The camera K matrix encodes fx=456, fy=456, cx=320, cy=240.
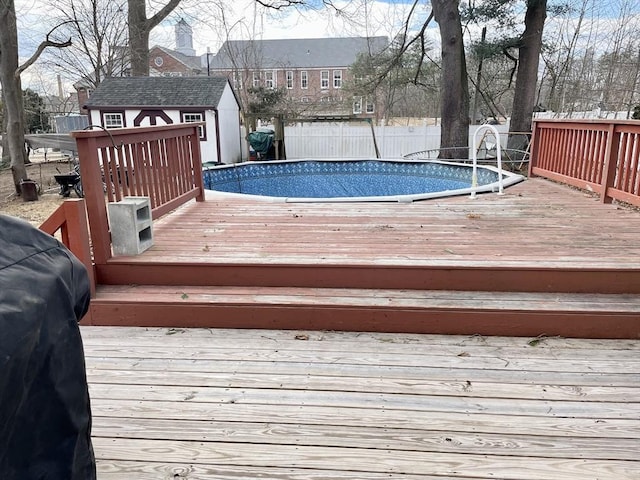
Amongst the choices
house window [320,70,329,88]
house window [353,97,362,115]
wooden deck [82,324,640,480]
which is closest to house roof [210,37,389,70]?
house window [320,70,329,88]

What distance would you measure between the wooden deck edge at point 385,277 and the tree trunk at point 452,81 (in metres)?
8.35

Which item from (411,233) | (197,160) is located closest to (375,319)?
(411,233)

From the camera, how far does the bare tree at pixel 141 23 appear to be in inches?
584

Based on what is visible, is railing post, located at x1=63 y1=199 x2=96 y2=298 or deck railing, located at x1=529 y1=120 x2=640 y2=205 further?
deck railing, located at x1=529 y1=120 x2=640 y2=205

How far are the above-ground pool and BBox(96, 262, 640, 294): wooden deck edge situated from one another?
6.34 m

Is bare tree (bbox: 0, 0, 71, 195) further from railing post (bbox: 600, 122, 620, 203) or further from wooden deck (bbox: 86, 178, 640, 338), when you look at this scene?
railing post (bbox: 600, 122, 620, 203)

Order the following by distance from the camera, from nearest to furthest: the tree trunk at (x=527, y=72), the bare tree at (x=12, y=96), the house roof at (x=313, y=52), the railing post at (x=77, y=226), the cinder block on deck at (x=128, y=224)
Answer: the railing post at (x=77, y=226)
the cinder block on deck at (x=128, y=224)
the bare tree at (x=12, y=96)
the tree trunk at (x=527, y=72)
the house roof at (x=313, y=52)

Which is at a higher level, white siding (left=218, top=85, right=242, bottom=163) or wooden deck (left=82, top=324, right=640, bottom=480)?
white siding (left=218, top=85, right=242, bottom=163)

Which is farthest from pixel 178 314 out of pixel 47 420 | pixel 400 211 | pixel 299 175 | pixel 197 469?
pixel 299 175

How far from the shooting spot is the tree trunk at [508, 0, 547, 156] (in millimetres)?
11461

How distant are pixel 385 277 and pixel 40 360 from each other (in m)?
2.19

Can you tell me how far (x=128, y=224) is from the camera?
301 centimetres

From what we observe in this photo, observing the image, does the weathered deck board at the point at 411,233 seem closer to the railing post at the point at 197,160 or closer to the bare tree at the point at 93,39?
the railing post at the point at 197,160

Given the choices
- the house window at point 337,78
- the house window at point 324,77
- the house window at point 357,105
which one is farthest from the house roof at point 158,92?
the house window at point 337,78
